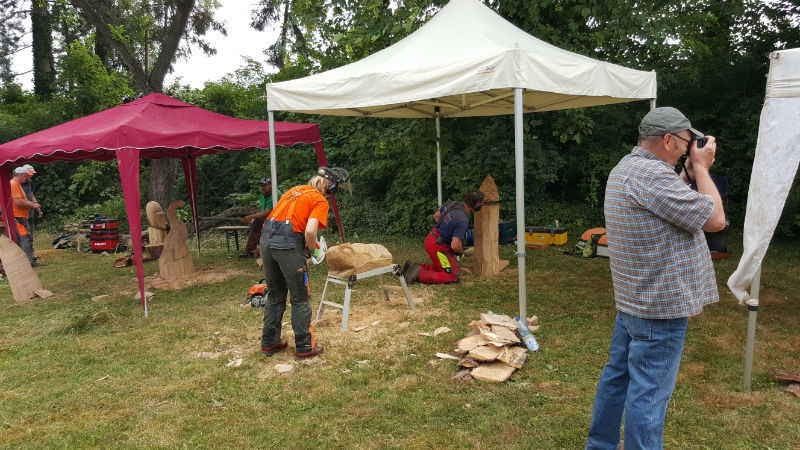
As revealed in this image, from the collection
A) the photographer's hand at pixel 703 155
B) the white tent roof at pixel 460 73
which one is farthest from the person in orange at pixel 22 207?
the photographer's hand at pixel 703 155

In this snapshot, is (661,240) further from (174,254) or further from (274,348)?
(174,254)

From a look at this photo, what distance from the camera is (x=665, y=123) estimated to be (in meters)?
2.28

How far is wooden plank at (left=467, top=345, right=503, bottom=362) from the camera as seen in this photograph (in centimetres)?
411

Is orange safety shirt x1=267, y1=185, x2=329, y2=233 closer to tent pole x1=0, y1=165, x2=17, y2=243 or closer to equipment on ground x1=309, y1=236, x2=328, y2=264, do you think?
equipment on ground x1=309, y1=236, x2=328, y2=264

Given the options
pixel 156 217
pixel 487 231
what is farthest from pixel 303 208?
pixel 156 217

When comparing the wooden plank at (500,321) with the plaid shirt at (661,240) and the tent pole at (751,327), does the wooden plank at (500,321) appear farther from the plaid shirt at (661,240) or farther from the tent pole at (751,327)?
the plaid shirt at (661,240)

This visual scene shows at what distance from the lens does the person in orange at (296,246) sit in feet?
14.3

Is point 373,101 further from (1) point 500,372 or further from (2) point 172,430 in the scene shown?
(2) point 172,430

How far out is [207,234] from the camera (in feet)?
45.0

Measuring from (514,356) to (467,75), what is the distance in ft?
8.47

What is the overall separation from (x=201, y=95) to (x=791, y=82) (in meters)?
18.5

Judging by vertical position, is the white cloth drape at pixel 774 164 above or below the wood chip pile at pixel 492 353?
above

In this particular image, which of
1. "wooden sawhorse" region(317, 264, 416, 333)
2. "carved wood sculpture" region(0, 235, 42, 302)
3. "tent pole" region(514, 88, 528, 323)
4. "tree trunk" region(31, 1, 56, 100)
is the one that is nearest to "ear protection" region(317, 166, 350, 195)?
"wooden sawhorse" region(317, 264, 416, 333)

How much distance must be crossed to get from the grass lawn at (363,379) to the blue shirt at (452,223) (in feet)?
2.37
